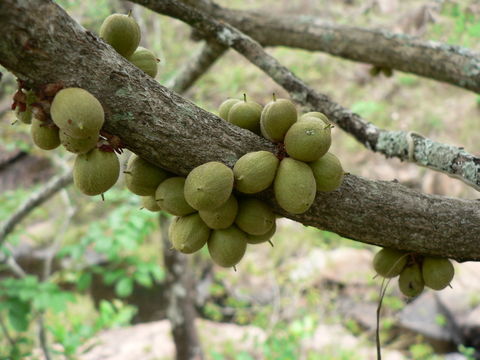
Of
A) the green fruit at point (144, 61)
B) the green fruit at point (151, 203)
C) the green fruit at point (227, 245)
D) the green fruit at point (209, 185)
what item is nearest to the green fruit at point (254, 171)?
the green fruit at point (209, 185)

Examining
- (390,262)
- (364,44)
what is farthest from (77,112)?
(364,44)

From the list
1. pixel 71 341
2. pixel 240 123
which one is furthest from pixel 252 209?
pixel 71 341

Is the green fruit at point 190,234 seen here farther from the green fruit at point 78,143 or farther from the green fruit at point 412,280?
the green fruit at point 412,280

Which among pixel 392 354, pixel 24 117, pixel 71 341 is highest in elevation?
pixel 24 117

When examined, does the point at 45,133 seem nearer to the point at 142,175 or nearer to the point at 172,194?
the point at 142,175

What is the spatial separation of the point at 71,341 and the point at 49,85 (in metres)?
2.75

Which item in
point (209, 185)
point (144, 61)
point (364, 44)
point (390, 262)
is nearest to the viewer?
point (209, 185)

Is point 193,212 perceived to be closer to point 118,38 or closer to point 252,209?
point 252,209

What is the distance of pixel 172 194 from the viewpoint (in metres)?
1.27

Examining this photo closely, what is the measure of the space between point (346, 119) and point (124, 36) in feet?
4.09

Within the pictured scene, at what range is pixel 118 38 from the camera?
1.32 m

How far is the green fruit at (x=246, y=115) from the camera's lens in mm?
1463

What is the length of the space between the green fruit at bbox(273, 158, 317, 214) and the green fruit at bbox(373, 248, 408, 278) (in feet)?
1.66

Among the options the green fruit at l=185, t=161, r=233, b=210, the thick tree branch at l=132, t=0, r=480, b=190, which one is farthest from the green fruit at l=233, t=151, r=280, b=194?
the thick tree branch at l=132, t=0, r=480, b=190
